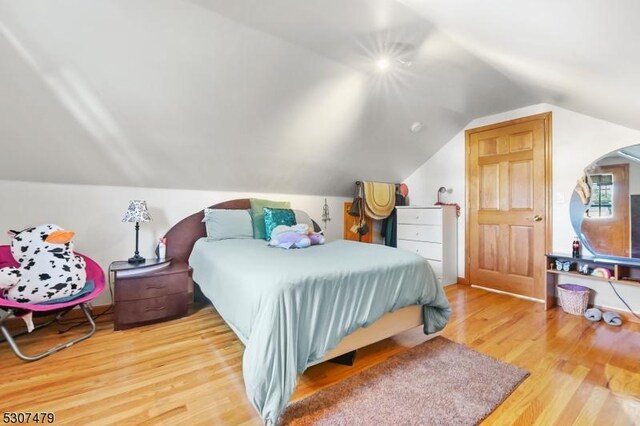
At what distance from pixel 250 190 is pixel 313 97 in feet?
4.51

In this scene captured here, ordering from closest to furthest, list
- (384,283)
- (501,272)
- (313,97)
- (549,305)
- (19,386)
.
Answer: (19,386) → (384,283) → (313,97) → (549,305) → (501,272)

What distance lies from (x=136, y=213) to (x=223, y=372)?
165cm

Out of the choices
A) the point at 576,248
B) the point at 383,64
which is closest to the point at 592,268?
the point at 576,248

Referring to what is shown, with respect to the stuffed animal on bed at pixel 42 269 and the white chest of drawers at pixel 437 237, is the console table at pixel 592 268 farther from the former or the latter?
the stuffed animal on bed at pixel 42 269

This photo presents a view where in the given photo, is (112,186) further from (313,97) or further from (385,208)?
(385,208)

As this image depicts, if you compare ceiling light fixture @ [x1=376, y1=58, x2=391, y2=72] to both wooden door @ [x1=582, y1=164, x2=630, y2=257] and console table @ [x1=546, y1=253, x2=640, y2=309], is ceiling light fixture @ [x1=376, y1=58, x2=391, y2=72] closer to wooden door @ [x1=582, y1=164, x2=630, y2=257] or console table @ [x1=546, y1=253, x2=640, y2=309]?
wooden door @ [x1=582, y1=164, x2=630, y2=257]

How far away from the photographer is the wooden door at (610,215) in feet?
8.31

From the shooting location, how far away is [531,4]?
120 cm

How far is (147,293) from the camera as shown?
2.34 meters

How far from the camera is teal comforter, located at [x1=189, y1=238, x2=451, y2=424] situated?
130 centimetres

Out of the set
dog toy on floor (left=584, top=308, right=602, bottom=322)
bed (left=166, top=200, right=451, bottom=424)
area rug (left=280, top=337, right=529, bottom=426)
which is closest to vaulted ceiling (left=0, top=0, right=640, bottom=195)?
bed (left=166, top=200, right=451, bottom=424)

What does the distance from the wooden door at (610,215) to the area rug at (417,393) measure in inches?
71.6

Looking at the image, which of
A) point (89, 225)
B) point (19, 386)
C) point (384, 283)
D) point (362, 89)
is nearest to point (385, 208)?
point (362, 89)

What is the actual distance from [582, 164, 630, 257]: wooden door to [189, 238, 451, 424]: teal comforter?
1813 millimetres
